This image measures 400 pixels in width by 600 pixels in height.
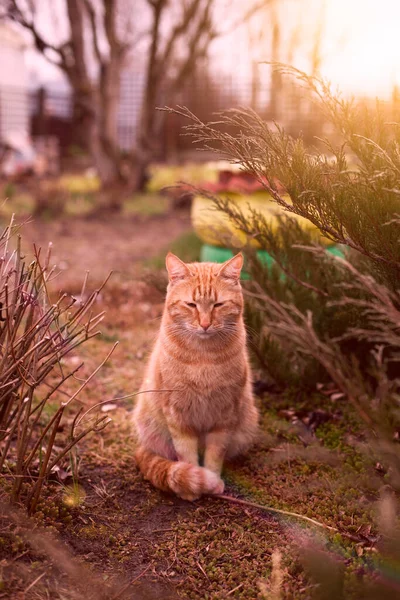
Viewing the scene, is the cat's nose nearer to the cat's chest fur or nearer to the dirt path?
the cat's chest fur

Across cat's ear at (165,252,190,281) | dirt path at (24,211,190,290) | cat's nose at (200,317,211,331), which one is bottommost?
dirt path at (24,211,190,290)

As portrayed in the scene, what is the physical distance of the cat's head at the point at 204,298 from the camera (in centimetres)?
258

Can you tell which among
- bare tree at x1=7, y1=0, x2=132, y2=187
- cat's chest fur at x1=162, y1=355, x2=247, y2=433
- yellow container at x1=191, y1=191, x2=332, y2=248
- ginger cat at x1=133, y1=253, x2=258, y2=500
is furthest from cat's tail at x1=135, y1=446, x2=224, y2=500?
bare tree at x1=7, y1=0, x2=132, y2=187

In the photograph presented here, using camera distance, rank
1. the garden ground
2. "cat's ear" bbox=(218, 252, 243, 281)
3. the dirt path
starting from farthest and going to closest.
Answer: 1. the dirt path
2. "cat's ear" bbox=(218, 252, 243, 281)
3. the garden ground

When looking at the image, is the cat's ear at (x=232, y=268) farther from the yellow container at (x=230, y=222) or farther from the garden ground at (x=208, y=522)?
the garden ground at (x=208, y=522)

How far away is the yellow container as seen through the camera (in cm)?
362

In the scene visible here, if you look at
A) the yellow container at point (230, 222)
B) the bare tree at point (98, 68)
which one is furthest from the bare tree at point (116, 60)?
the yellow container at point (230, 222)

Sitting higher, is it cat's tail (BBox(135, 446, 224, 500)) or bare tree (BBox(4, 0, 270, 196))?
bare tree (BBox(4, 0, 270, 196))

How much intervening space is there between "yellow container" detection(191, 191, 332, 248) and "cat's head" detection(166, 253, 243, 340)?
0.33m

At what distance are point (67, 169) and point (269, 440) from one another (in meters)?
14.0

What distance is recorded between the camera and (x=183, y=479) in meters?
2.56

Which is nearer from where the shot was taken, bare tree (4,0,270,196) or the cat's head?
the cat's head

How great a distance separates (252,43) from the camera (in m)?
11.0

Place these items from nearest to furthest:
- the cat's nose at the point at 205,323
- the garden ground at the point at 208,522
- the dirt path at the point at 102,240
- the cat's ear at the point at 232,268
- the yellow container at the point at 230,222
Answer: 1. the garden ground at the point at 208,522
2. the cat's nose at the point at 205,323
3. the cat's ear at the point at 232,268
4. the yellow container at the point at 230,222
5. the dirt path at the point at 102,240
